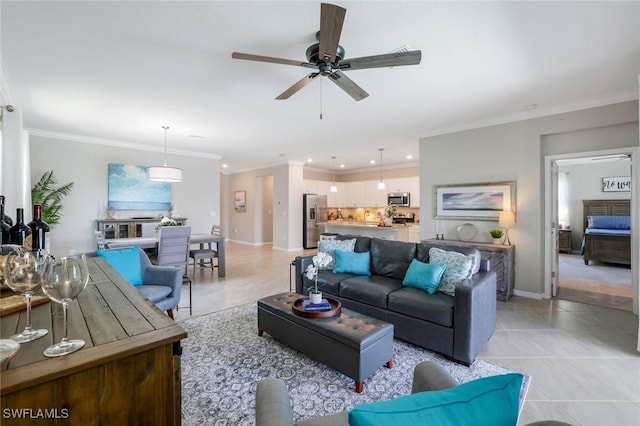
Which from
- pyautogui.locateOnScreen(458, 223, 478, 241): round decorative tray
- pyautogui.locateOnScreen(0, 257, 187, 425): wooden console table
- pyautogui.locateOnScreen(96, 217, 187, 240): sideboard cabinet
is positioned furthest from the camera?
pyautogui.locateOnScreen(96, 217, 187, 240): sideboard cabinet

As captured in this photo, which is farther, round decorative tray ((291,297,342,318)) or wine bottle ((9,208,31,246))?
round decorative tray ((291,297,342,318))

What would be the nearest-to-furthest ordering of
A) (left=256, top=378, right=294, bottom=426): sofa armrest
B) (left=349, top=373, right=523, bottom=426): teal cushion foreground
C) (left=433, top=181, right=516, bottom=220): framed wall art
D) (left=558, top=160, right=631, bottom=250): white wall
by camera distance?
(left=349, top=373, right=523, bottom=426): teal cushion foreground < (left=256, top=378, right=294, bottom=426): sofa armrest < (left=433, top=181, right=516, bottom=220): framed wall art < (left=558, top=160, right=631, bottom=250): white wall

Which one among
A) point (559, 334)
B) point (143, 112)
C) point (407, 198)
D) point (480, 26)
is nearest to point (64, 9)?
point (143, 112)

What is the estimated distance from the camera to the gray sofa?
7.83 feet

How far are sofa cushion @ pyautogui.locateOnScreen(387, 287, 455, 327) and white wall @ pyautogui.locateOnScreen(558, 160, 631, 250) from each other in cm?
764

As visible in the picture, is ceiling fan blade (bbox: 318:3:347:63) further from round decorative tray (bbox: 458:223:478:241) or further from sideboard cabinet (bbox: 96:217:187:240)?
sideboard cabinet (bbox: 96:217:187:240)

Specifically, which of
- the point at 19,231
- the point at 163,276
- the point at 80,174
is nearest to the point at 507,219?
the point at 163,276

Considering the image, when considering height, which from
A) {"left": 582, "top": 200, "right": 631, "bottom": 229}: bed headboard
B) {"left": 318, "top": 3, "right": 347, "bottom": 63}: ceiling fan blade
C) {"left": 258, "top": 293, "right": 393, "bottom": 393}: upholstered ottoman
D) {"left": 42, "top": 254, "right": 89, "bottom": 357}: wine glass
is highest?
{"left": 318, "top": 3, "right": 347, "bottom": 63}: ceiling fan blade

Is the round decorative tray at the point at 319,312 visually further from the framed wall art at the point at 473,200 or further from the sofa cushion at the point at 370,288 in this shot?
Result: the framed wall art at the point at 473,200

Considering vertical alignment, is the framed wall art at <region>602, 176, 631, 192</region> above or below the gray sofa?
above

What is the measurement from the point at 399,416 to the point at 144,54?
3263 millimetres

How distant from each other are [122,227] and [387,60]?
20.0ft

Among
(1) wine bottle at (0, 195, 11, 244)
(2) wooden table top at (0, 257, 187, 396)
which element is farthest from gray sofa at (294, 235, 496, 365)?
(1) wine bottle at (0, 195, 11, 244)

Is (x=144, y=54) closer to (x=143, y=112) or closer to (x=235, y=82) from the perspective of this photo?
(x=235, y=82)
